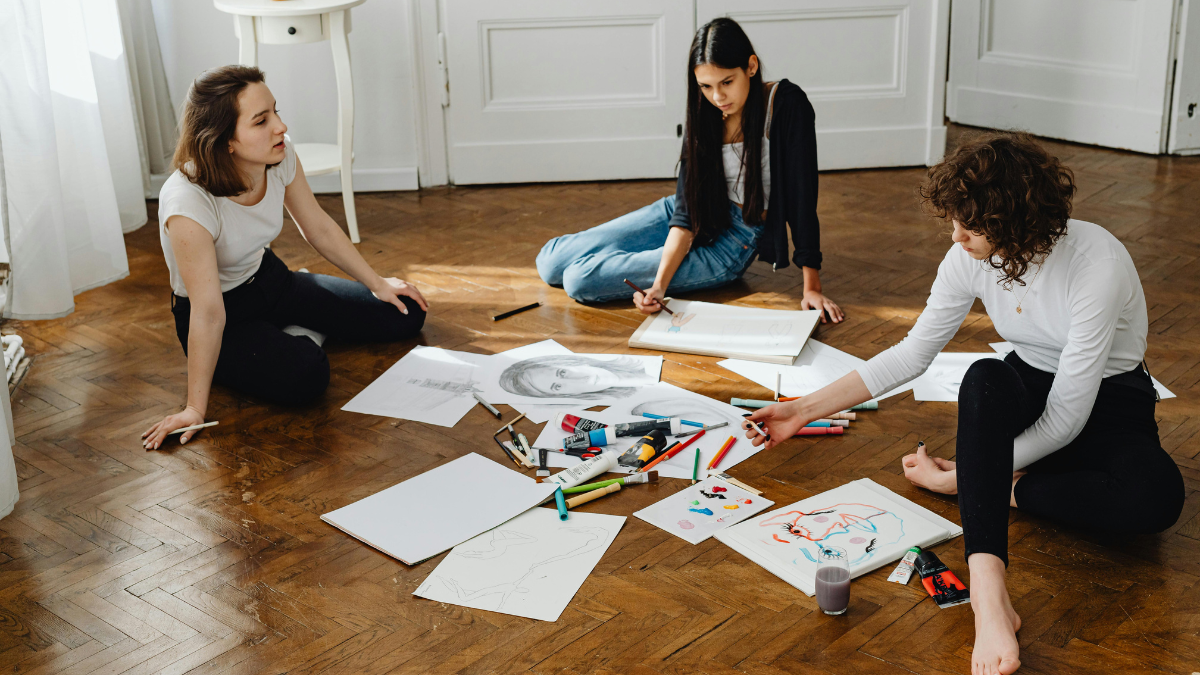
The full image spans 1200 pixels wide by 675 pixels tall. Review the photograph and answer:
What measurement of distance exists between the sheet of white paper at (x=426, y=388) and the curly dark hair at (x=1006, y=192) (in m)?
1.23

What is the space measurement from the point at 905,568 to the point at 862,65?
296 centimetres

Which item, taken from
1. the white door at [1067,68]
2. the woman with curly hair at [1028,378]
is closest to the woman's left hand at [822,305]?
the woman with curly hair at [1028,378]

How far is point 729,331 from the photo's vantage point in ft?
9.23

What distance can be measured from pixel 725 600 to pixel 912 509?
0.43 m

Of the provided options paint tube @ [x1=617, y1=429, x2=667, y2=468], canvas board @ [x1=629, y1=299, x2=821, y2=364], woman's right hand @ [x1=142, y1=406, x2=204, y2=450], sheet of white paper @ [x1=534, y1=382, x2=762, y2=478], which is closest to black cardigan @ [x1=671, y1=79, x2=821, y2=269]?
canvas board @ [x1=629, y1=299, x2=821, y2=364]

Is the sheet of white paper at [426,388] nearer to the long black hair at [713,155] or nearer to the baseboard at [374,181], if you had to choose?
the long black hair at [713,155]

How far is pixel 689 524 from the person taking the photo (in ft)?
6.51

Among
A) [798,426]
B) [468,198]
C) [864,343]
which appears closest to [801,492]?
A: [798,426]

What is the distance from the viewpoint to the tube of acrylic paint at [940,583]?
5.66ft

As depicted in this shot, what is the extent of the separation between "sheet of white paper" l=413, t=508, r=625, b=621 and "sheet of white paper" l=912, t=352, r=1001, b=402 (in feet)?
2.83

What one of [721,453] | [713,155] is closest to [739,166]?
[713,155]

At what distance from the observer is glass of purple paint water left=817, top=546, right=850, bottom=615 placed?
169cm

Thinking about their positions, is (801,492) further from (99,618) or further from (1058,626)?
(99,618)

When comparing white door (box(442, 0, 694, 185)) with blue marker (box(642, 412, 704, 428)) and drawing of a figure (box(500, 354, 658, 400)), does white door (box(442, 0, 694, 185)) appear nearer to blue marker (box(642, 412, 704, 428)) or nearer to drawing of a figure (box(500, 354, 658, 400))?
drawing of a figure (box(500, 354, 658, 400))
